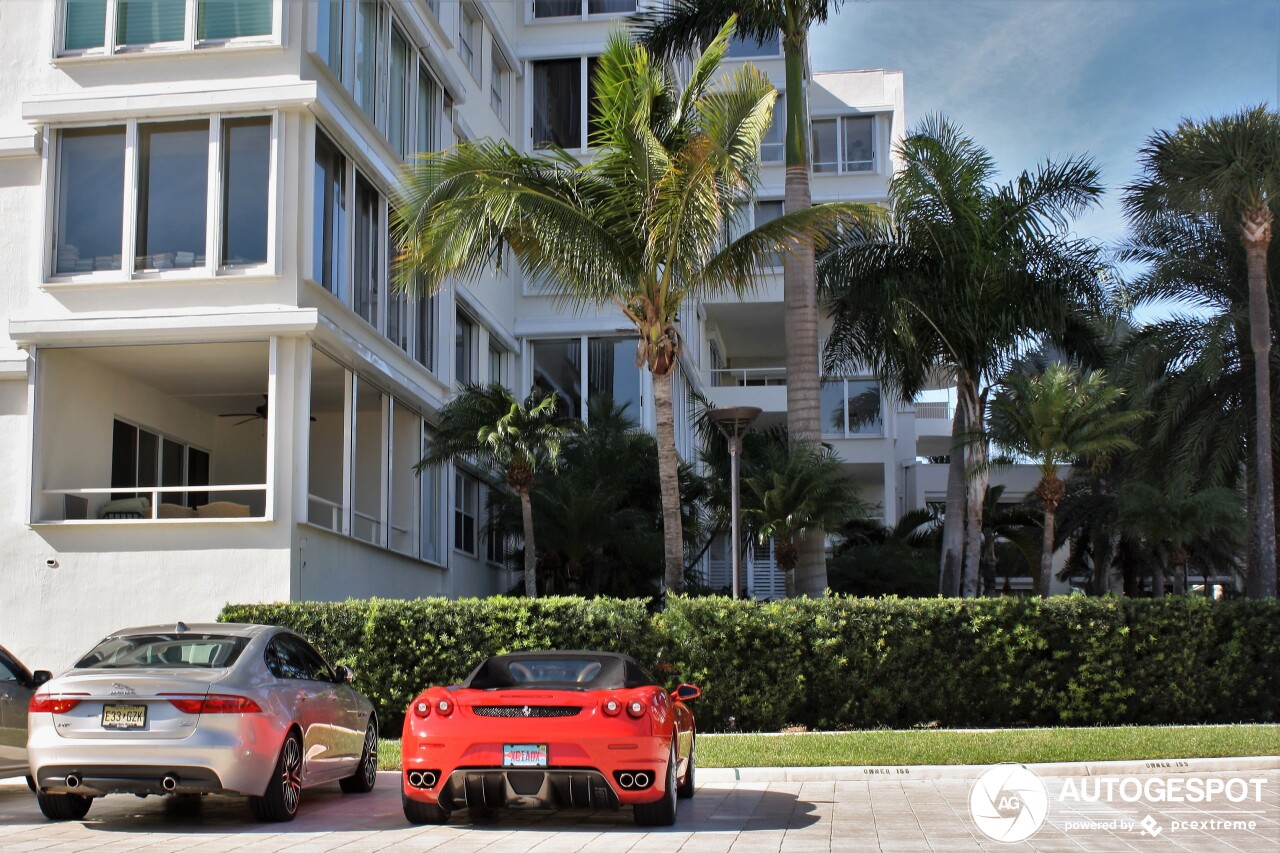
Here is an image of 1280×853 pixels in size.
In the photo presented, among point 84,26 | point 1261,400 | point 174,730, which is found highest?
point 84,26

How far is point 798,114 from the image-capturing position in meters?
22.6

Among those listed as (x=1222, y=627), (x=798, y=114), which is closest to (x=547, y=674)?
(x=1222, y=627)

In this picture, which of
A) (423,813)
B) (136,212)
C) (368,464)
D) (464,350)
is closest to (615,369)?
(464,350)

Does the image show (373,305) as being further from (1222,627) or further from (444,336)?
(1222,627)

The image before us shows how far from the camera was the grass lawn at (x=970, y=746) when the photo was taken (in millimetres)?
13914

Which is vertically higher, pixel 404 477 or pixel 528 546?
pixel 404 477

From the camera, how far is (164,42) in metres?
19.3

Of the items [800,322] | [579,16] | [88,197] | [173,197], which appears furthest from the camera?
[579,16]

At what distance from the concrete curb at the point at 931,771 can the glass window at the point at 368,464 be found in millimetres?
9816

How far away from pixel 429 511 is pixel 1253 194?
49.4 feet

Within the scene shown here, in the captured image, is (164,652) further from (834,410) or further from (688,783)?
(834,410)

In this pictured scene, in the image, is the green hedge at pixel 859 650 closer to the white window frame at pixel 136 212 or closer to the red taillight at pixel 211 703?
the white window frame at pixel 136 212

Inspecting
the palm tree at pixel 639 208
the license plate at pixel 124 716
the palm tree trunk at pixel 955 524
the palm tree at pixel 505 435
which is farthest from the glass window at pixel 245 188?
the palm tree trunk at pixel 955 524

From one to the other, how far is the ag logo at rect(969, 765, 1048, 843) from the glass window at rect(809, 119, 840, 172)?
→ 3025cm
